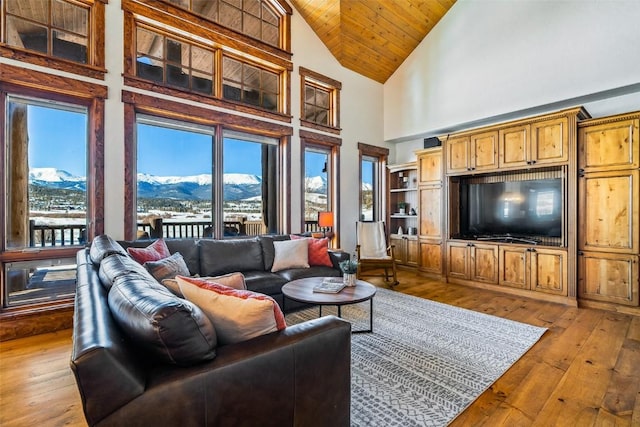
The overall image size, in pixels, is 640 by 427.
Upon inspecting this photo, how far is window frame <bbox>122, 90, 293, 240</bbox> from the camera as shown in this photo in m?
3.60

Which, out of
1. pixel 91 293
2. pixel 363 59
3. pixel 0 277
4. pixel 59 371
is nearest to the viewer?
pixel 91 293

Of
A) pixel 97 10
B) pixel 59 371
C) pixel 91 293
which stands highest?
pixel 97 10

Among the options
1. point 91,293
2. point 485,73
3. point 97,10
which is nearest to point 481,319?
point 91,293

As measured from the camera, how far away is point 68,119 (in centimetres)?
342

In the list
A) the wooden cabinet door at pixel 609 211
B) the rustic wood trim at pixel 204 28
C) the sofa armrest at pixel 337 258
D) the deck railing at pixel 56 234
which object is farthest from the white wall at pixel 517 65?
the deck railing at pixel 56 234

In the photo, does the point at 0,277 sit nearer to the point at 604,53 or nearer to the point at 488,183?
the point at 488,183

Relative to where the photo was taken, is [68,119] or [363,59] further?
[363,59]

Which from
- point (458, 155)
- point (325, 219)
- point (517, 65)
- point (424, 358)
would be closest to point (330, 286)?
point (424, 358)

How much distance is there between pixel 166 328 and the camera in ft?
3.35

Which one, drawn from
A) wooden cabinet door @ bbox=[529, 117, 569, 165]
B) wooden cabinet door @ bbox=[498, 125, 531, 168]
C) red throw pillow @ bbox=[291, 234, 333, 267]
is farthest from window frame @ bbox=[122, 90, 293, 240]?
wooden cabinet door @ bbox=[529, 117, 569, 165]

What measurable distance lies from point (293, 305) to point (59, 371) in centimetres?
206

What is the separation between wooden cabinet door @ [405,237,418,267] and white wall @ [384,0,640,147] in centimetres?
205

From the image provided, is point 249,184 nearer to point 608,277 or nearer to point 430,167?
point 430,167

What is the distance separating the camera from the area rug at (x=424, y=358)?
1.86 meters
